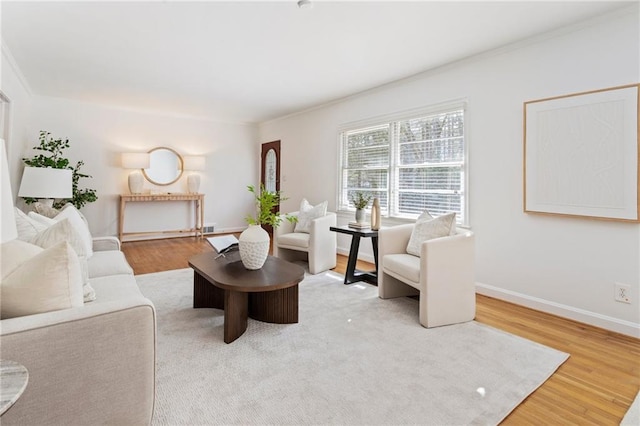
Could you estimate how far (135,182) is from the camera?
5895 mm

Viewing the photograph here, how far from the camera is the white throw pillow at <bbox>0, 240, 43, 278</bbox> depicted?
4.07ft

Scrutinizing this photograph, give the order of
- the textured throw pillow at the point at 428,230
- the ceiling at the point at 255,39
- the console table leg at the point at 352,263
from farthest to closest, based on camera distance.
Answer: the console table leg at the point at 352,263 < the textured throw pillow at the point at 428,230 < the ceiling at the point at 255,39

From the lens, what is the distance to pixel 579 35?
2.67m

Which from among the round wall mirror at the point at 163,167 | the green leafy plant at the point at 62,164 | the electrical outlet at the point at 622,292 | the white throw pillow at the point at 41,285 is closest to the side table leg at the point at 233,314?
the white throw pillow at the point at 41,285

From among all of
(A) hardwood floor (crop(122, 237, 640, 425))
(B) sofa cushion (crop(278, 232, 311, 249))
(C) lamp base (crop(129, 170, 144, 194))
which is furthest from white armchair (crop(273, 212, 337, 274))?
(C) lamp base (crop(129, 170, 144, 194))

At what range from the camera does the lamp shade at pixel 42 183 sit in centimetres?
343

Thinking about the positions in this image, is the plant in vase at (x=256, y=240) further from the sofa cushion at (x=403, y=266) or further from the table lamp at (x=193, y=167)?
the table lamp at (x=193, y=167)

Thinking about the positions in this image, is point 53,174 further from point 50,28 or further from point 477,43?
point 477,43

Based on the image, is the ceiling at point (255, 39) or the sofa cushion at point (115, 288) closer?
the sofa cushion at point (115, 288)

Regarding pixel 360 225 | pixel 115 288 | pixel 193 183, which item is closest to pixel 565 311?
pixel 360 225

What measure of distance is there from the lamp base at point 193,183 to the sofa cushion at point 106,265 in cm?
372

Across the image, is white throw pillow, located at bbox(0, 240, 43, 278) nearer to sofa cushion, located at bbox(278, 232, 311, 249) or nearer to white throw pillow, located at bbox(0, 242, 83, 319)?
white throw pillow, located at bbox(0, 242, 83, 319)

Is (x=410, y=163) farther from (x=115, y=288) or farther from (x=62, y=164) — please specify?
(x=62, y=164)

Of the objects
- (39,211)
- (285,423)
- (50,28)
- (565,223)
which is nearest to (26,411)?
(285,423)
